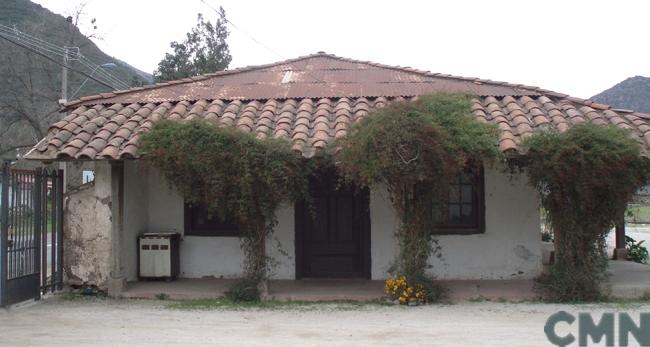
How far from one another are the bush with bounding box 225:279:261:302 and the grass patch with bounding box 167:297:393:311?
7cm

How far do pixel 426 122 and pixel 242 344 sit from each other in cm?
387

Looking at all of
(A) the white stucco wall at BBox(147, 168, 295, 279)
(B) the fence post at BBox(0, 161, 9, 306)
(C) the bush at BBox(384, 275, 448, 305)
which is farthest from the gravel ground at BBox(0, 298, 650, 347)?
(A) the white stucco wall at BBox(147, 168, 295, 279)

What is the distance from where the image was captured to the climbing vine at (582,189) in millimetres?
8625

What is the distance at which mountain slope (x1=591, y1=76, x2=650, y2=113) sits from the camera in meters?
52.2

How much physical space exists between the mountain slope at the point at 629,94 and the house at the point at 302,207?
45320 mm

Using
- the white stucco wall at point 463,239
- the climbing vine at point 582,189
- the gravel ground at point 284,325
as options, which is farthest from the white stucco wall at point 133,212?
the climbing vine at point 582,189

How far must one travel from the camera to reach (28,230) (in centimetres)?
949

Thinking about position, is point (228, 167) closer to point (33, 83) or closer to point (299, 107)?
point (299, 107)

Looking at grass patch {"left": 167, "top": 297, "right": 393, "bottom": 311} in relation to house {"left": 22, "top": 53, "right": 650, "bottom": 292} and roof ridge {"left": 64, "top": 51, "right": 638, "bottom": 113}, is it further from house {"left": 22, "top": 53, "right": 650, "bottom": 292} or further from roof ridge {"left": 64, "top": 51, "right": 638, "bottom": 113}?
roof ridge {"left": 64, "top": 51, "right": 638, "bottom": 113}

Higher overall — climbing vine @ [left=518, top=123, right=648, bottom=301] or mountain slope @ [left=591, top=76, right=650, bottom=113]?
mountain slope @ [left=591, top=76, right=650, bottom=113]

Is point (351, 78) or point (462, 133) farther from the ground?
point (351, 78)

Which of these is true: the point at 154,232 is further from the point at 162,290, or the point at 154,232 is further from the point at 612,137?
the point at 612,137

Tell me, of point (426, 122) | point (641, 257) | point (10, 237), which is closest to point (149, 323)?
point (10, 237)

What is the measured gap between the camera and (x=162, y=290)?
33.2ft
